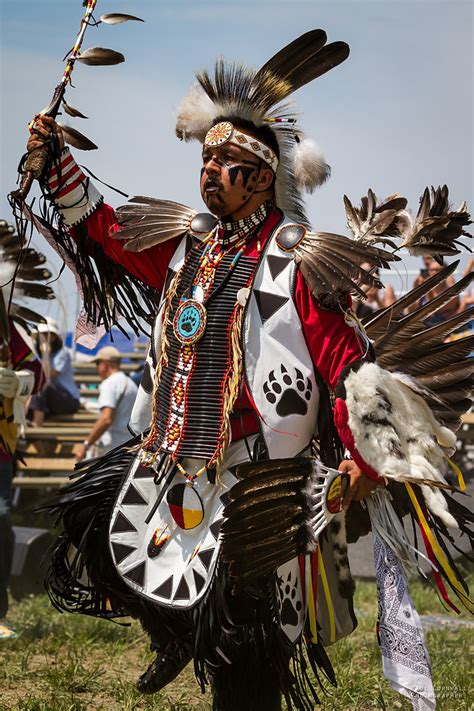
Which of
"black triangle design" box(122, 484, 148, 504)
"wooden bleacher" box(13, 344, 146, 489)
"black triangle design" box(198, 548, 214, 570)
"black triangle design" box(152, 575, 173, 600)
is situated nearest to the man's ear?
"black triangle design" box(122, 484, 148, 504)

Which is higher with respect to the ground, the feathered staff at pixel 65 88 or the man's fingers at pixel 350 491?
the feathered staff at pixel 65 88

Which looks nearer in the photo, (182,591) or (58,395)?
(182,591)

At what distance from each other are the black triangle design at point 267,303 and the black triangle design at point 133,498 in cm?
70

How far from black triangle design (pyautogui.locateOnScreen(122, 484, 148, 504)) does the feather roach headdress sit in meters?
1.02

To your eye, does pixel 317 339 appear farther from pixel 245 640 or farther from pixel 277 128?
pixel 245 640

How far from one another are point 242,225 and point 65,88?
2.37ft


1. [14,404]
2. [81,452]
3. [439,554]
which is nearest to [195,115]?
[439,554]

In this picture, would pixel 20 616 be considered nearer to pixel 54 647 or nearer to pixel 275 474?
pixel 54 647

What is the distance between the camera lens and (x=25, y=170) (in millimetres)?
3453

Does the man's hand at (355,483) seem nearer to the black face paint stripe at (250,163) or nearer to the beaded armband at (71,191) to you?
the black face paint stripe at (250,163)

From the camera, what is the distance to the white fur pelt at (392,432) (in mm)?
3043

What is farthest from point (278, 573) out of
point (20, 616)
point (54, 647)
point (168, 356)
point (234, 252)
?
point (20, 616)

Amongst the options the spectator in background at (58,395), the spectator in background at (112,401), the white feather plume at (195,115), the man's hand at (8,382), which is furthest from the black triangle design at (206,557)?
the spectator in background at (58,395)

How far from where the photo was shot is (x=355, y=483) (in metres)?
3.10
